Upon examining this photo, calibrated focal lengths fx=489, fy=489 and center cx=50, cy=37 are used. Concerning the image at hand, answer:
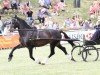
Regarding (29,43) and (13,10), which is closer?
(29,43)

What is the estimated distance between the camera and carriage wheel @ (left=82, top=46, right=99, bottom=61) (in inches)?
796

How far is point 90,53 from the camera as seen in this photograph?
67.2 ft

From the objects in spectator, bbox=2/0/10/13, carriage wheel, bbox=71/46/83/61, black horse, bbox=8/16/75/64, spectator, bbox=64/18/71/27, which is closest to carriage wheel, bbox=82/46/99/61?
carriage wheel, bbox=71/46/83/61

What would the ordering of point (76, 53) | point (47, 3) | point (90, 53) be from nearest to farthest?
point (90, 53) < point (76, 53) < point (47, 3)

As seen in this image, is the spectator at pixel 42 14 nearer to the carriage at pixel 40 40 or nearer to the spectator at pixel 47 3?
the spectator at pixel 47 3

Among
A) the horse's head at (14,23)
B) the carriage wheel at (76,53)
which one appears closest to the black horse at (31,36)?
the horse's head at (14,23)

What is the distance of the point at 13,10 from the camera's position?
3503 centimetres

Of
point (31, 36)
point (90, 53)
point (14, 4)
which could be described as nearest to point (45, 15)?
point (14, 4)

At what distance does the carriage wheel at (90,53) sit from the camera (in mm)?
20219

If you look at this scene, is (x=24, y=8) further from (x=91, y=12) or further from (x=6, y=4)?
(x=91, y=12)

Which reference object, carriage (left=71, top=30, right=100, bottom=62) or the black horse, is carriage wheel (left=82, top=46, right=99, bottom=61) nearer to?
carriage (left=71, top=30, right=100, bottom=62)

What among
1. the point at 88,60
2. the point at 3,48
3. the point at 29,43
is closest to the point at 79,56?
the point at 88,60

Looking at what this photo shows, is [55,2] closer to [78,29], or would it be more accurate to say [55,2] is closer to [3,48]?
[78,29]

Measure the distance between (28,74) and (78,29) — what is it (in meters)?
18.5
